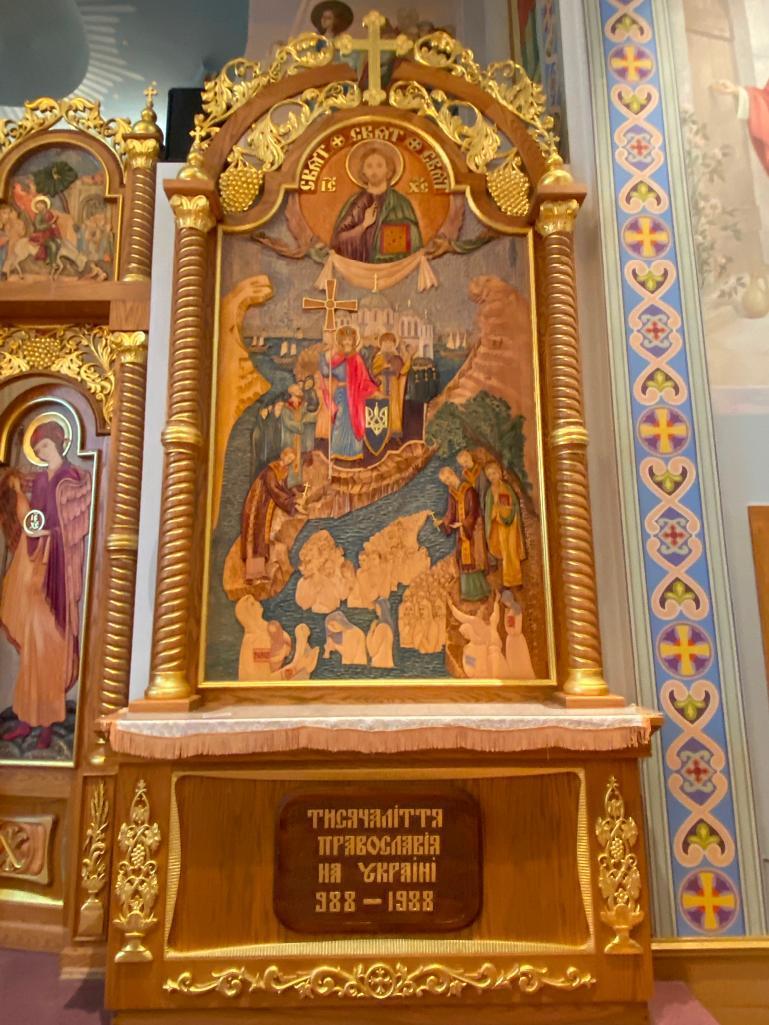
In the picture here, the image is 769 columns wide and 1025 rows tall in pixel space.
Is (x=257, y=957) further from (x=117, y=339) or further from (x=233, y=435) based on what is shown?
(x=117, y=339)

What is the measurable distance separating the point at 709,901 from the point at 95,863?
2618mm

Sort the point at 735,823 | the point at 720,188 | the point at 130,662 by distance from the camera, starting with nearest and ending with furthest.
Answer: the point at 735,823, the point at 130,662, the point at 720,188

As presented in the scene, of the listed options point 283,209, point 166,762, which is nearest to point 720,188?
point 283,209

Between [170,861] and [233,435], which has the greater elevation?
[233,435]

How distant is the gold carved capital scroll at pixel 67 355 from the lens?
3826 millimetres

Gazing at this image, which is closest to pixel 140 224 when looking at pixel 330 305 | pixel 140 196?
pixel 140 196

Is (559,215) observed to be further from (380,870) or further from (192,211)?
(380,870)

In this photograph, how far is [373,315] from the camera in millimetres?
3512

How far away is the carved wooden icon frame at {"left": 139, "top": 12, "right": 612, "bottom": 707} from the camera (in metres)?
3.11

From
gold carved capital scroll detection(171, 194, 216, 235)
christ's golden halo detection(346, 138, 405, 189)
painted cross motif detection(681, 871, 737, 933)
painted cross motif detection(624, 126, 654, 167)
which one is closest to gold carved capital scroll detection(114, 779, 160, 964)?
painted cross motif detection(681, 871, 737, 933)

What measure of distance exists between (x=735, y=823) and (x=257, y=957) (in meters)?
1.99

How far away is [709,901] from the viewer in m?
3.11

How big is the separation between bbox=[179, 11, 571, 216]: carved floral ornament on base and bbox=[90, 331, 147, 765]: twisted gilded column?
1075 millimetres

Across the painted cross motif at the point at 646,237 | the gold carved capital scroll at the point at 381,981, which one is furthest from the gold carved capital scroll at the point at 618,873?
the painted cross motif at the point at 646,237
